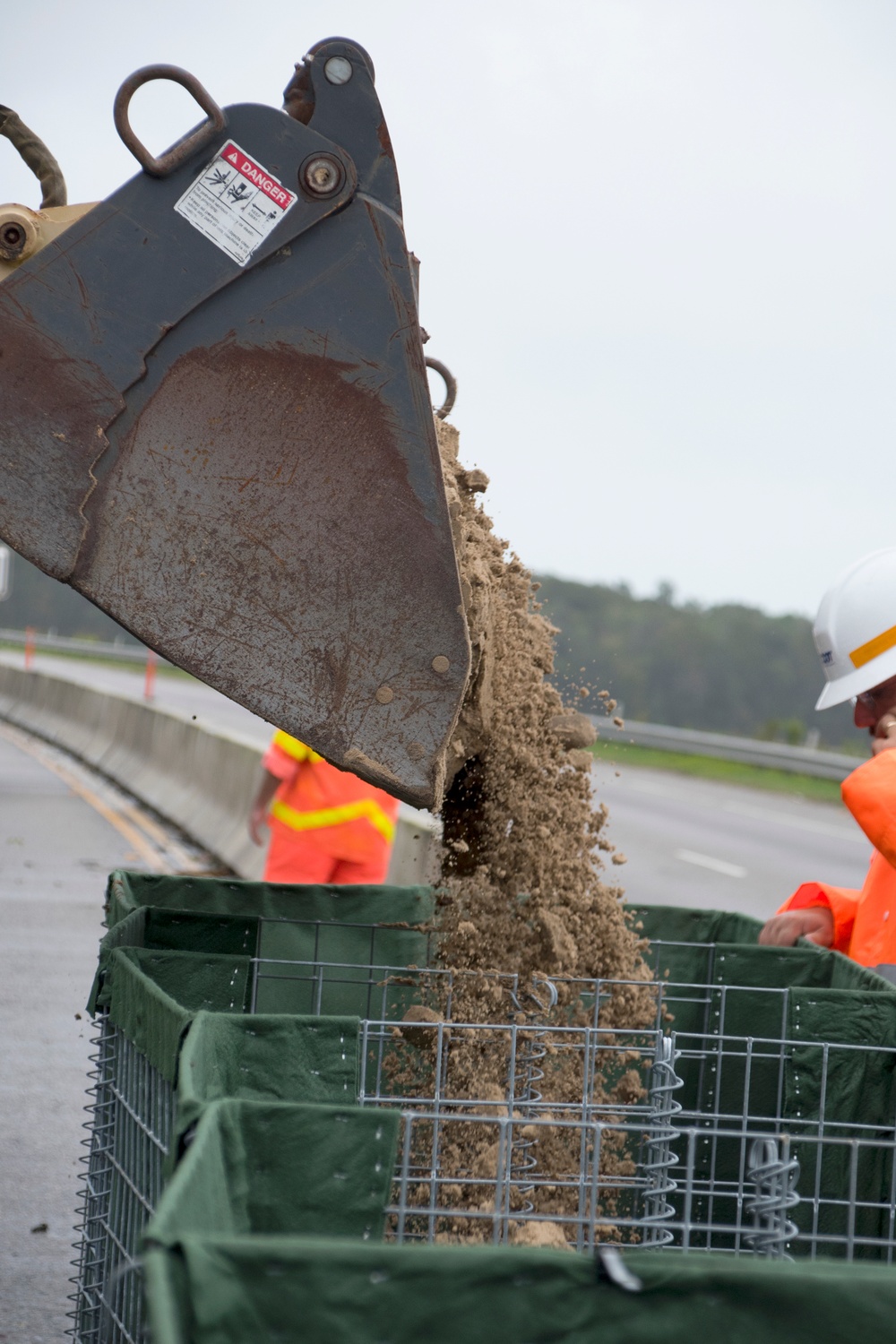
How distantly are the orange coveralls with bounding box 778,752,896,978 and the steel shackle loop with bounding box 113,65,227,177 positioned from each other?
5.86 feet

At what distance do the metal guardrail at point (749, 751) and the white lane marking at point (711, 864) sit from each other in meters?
6.83

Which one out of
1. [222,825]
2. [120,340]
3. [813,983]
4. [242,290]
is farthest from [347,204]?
[222,825]

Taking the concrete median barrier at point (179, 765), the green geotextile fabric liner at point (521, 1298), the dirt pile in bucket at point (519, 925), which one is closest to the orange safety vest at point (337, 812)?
the concrete median barrier at point (179, 765)

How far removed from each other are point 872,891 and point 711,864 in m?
12.4

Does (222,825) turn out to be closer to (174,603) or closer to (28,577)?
(174,603)

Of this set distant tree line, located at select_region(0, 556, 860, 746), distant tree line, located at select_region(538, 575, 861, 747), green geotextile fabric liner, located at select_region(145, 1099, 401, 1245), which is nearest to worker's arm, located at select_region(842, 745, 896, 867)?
green geotextile fabric liner, located at select_region(145, 1099, 401, 1245)

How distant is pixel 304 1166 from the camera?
6.18 feet

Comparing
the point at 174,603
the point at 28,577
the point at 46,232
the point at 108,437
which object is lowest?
the point at 174,603

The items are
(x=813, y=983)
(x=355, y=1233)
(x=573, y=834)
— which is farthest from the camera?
(x=573, y=834)

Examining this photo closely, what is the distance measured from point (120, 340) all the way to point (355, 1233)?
5.20 feet

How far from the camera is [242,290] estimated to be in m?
2.62

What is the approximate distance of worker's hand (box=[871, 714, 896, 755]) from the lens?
11.1 ft

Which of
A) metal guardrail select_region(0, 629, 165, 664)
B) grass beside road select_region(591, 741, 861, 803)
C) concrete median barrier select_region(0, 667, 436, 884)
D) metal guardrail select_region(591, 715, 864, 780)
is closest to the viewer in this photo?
concrete median barrier select_region(0, 667, 436, 884)

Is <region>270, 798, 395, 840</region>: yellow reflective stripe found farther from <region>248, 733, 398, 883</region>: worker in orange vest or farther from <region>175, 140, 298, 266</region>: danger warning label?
<region>175, 140, 298, 266</region>: danger warning label
